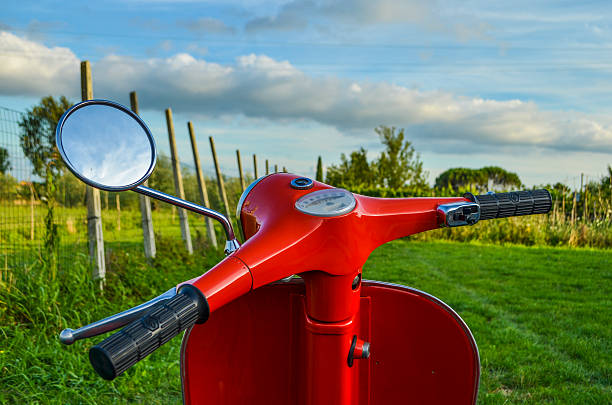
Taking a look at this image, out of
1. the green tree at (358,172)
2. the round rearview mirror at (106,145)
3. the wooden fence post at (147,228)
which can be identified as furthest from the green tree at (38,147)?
the green tree at (358,172)

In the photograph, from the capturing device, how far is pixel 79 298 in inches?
164

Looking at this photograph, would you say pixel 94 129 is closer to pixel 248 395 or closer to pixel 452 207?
pixel 248 395

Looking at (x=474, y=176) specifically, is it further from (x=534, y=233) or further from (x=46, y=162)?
(x=46, y=162)

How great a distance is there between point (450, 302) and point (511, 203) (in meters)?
4.60

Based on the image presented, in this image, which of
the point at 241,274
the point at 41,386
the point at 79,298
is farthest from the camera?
the point at 79,298

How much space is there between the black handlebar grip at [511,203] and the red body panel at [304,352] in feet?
0.96

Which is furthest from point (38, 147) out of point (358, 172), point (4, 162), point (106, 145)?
point (358, 172)

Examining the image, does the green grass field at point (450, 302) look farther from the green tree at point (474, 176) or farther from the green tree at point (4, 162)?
the green tree at point (474, 176)

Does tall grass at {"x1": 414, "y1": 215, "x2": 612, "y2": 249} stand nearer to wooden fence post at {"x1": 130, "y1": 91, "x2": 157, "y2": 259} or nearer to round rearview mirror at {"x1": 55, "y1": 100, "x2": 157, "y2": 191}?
wooden fence post at {"x1": 130, "y1": 91, "x2": 157, "y2": 259}

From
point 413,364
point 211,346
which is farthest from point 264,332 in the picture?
point 413,364

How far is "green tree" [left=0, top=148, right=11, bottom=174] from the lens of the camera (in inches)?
192

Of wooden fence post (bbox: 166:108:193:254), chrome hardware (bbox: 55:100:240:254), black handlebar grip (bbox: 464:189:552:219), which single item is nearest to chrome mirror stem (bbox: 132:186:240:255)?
chrome hardware (bbox: 55:100:240:254)

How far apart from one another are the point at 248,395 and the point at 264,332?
0.17 metres

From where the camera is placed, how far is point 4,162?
5.13 meters
